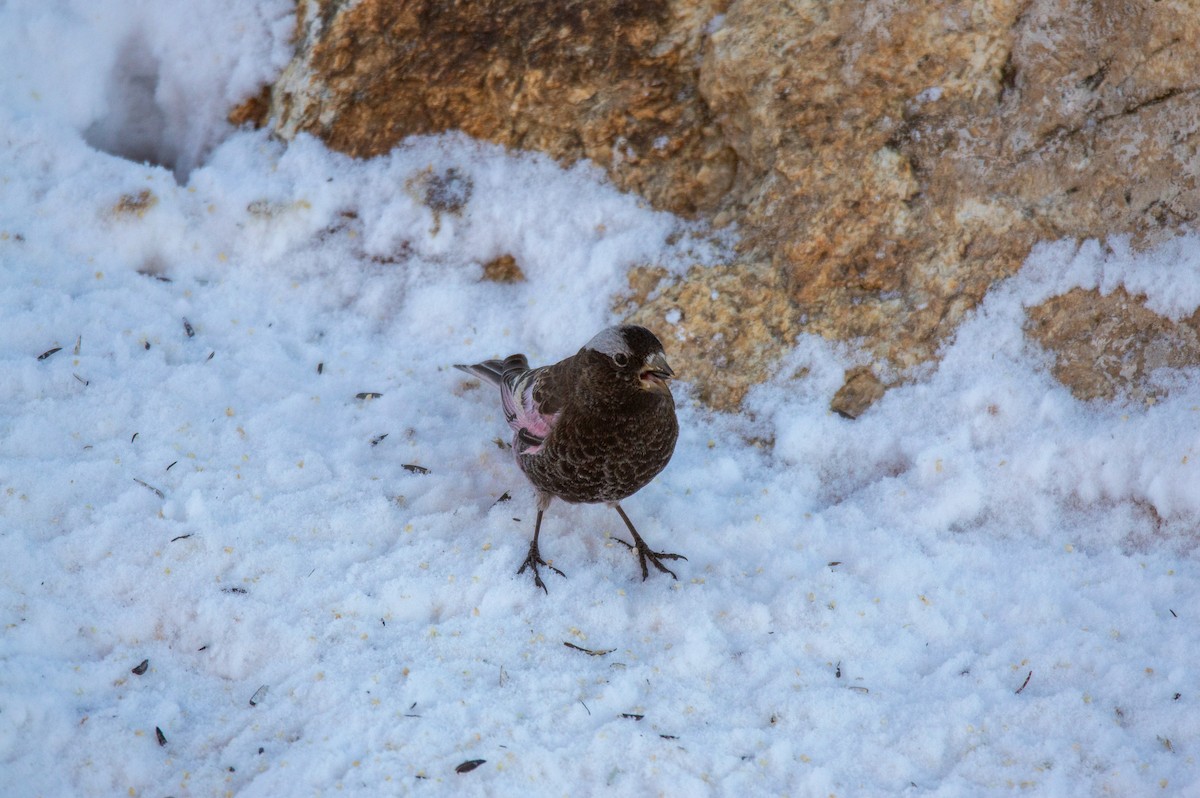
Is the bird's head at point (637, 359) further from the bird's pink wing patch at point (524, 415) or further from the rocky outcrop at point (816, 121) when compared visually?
the rocky outcrop at point (816, 121)

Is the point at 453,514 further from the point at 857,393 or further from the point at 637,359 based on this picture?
the point at 857,393

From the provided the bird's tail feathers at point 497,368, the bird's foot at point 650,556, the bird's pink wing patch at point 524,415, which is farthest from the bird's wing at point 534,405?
the bird's foot at point 650,556

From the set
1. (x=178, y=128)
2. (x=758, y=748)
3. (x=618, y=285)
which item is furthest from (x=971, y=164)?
(x=178, y=128)

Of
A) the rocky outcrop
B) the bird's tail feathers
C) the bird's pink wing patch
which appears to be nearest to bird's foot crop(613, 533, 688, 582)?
the bird's pink wing patch

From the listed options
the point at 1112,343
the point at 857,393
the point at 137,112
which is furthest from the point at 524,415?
the point at 137,112

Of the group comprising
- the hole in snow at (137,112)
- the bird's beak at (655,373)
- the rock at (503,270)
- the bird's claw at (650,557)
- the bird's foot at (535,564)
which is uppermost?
the hole in snow at (137,112)

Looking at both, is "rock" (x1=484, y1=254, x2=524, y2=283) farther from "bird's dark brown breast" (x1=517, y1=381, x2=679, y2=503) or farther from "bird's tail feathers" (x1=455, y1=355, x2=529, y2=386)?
"bird's dark brown breast" (x1=517, y1=381, x2=679, y2=503)

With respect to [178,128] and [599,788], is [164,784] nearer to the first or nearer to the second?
[599,788]
